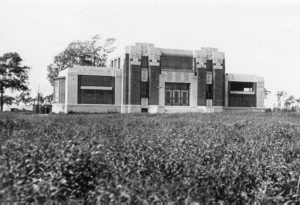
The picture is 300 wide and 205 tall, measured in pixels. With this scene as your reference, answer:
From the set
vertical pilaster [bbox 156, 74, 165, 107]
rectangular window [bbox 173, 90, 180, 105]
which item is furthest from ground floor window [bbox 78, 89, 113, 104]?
rectangular window [bbox 173, 90, 180, 105]

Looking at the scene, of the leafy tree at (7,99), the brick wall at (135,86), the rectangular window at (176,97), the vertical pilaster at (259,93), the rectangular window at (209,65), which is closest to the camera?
the brick wall at (135,86)

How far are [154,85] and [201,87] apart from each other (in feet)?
22.5

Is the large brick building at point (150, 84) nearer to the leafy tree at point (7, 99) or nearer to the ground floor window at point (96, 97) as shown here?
the ground floor window at point (96, 97)

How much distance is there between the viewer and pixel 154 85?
1864 inches

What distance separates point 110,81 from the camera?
1839 inches

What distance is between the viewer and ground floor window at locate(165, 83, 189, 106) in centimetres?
4912

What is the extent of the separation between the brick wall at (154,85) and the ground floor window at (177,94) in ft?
6.90

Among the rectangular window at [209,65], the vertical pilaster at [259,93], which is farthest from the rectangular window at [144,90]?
→ the vertical pilaster at [259,93]

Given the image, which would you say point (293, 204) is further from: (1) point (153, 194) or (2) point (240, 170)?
(1) point (153, 194)

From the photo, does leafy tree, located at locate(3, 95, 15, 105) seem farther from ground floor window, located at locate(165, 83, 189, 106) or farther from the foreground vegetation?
the foreground vegetation

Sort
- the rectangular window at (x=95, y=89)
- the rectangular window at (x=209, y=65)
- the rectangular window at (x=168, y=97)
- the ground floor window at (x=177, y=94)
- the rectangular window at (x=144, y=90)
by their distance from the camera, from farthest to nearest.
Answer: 1. the rectangular window at (x=209, y=65)
2. the ground floor window at (x=177, y=94)
3. the rectangular window at (x=168, y=97)
4. the rectangular window at (x=144, y=90)
5. the rectangular window at (x=95, y=89)

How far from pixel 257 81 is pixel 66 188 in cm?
5158

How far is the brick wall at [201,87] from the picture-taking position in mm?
49406

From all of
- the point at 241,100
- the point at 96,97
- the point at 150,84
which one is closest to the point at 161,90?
the point at 150,84
